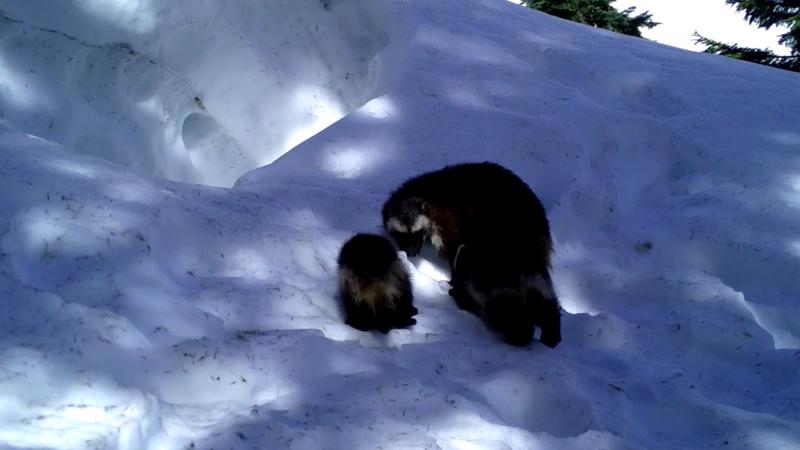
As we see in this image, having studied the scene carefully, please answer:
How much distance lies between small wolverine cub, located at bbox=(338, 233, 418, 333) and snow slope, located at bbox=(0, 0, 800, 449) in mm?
132

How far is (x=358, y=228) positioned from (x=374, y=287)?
1107mm

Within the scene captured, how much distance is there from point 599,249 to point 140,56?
451 cm

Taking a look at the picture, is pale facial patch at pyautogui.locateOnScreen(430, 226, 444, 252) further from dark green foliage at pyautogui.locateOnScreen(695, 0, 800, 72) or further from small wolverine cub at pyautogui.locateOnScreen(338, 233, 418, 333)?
dark green foliage at pyautogui.locateOnScreen(695, 0, 800, 72)

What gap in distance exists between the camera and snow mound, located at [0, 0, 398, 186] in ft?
16.9

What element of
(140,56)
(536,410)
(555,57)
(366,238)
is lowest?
(536,410)

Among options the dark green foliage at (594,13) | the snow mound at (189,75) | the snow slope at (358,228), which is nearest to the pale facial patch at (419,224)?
the snow slope at (358,228)

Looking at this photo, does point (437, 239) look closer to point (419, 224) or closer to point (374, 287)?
point (419, 224)

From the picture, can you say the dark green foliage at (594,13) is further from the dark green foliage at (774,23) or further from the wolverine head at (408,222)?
the wolverine head at (408,222)

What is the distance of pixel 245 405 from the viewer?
2680 millimetres

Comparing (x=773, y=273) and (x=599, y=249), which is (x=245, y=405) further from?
(x=773, y=273)

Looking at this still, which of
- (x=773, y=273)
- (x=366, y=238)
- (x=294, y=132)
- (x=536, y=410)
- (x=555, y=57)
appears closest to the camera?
(x=536, y=410)

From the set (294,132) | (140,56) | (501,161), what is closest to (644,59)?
(501,161)

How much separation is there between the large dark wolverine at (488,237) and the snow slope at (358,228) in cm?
19

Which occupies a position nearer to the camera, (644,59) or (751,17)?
(644,59)
